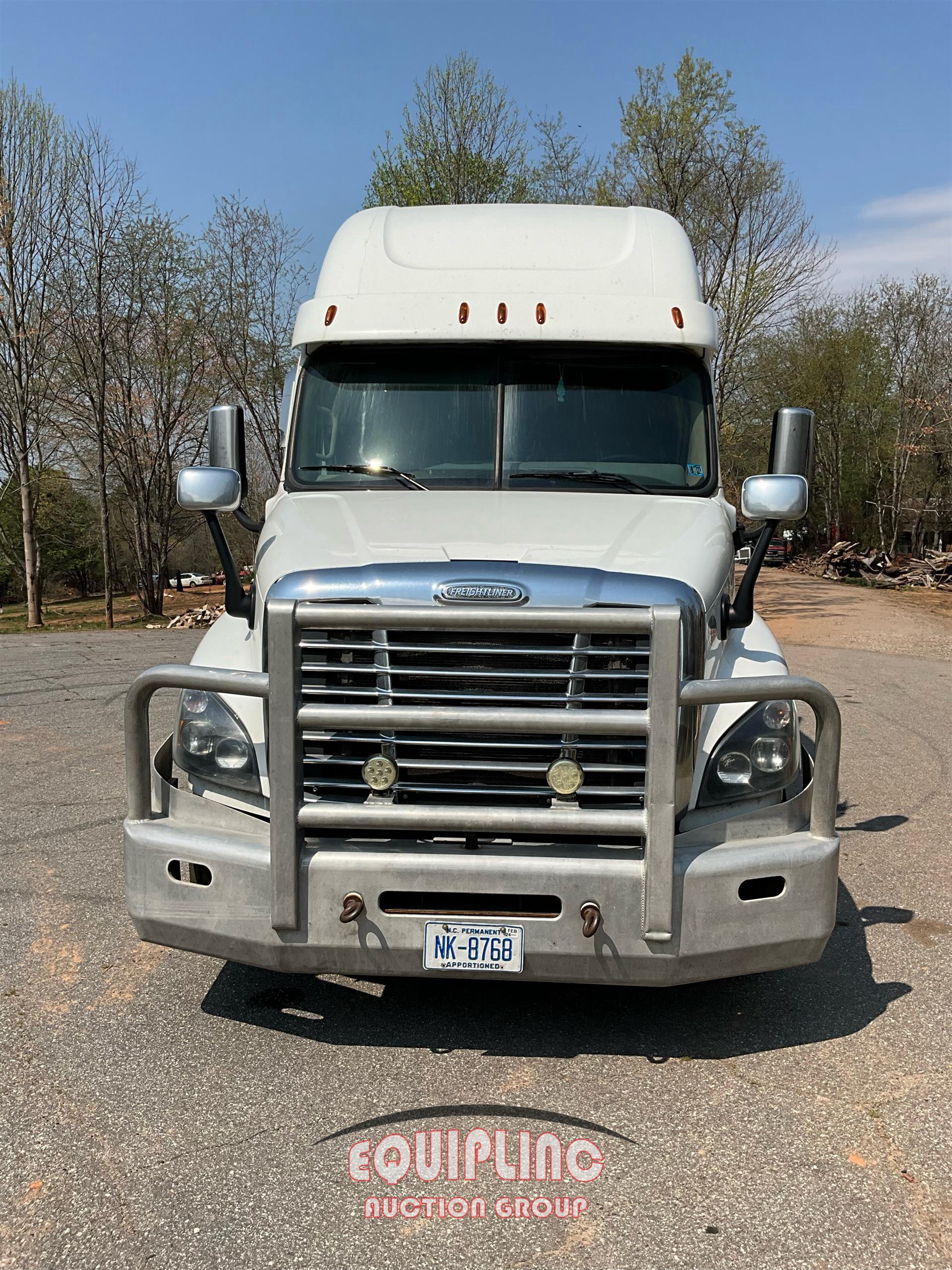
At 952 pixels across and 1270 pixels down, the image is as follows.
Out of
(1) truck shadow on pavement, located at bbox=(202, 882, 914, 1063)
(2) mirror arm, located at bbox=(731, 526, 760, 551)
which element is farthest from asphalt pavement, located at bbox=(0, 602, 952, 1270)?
(2) mirror arm, located at bbox=(731, 526, 760, 551)

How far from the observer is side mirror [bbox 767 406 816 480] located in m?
4.74

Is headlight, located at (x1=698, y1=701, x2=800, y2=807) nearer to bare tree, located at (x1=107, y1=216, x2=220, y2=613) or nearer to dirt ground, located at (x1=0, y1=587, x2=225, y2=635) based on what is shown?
dirt ground, located at (x1=0, y1=587, x2=225, y2=635)

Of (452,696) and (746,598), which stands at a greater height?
(746,598)

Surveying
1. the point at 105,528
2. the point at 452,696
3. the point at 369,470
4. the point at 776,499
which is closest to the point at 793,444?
the point at 776,499

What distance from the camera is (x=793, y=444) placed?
15.7ft

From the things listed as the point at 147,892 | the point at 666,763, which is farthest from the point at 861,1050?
the point at 147,892

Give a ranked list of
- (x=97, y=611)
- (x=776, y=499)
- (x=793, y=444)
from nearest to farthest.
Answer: (x=776, y=499), (x=793, y=444), (x=97, y=611)

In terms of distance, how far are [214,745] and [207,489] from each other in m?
1.42

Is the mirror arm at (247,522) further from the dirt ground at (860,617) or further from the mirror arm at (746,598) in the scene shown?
the dirt ground at (860,617)

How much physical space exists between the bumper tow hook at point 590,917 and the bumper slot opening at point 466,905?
7 centimetres

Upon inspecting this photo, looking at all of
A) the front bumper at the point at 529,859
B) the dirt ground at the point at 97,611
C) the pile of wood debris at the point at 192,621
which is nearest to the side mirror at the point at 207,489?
the front bumper at the point at 529,859

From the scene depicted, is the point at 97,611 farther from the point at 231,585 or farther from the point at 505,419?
the point at 505,419

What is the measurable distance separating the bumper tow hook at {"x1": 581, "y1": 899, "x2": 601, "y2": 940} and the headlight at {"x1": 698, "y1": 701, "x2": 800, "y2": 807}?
51 cm

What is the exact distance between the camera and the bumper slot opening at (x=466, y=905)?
3.16m
